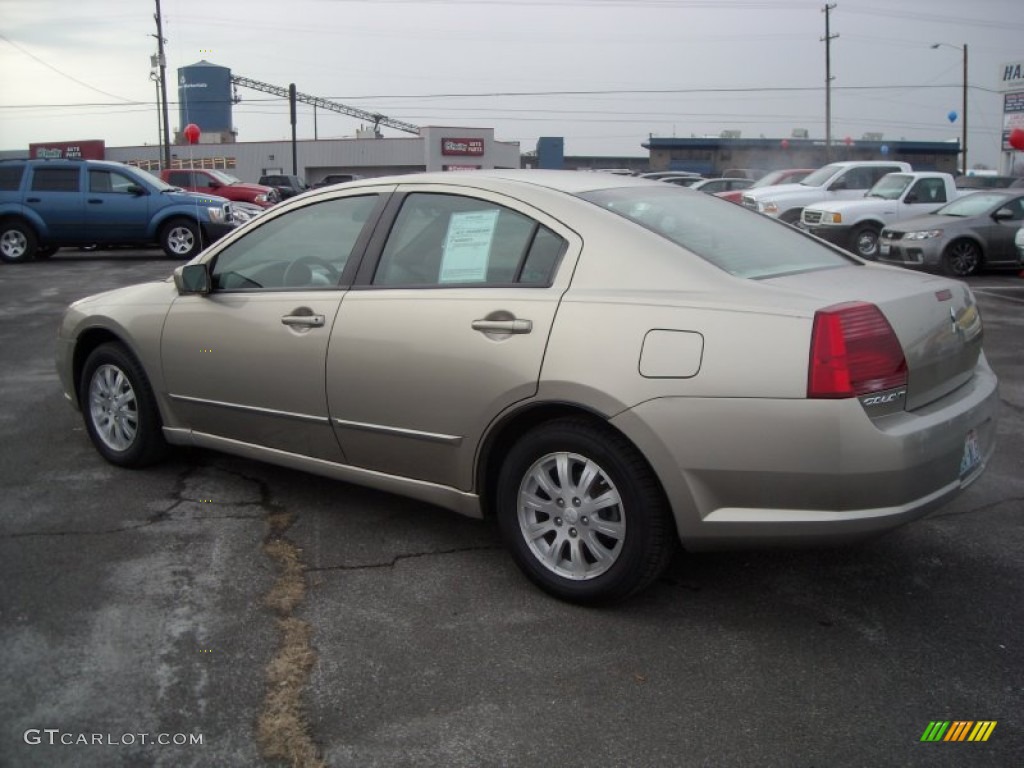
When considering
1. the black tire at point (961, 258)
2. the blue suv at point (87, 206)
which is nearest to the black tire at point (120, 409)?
the blue suv at point (87, 206)

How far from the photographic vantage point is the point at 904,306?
3219 millimetres

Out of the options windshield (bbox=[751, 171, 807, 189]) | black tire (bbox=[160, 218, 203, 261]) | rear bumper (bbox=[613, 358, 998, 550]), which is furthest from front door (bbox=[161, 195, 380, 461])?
windshield (bbox=[751, 171, 807, 189])

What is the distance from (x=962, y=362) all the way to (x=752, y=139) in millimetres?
66376

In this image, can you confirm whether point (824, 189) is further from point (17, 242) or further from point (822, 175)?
point (17, 242)

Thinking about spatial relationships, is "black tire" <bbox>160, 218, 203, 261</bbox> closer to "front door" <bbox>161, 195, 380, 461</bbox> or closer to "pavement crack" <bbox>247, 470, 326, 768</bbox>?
"front door" <bbox>161, 195, 380, 461</bbox>

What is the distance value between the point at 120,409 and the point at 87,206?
13053 mm

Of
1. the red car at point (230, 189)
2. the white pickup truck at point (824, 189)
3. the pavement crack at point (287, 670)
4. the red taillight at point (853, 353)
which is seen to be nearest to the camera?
the pavement crack at point (287, 670)

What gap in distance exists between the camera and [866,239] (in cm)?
1742

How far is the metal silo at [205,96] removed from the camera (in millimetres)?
76938

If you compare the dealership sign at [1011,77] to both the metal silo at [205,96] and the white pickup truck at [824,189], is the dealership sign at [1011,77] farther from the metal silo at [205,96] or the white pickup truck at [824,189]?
the metal silo at [205,96]

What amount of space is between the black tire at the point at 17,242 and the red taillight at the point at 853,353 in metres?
16.8

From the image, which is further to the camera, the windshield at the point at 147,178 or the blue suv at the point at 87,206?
the windshield at the point at 147,178

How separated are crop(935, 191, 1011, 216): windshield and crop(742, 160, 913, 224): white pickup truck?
415 centimetres

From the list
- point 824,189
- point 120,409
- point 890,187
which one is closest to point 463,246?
point 120,409
